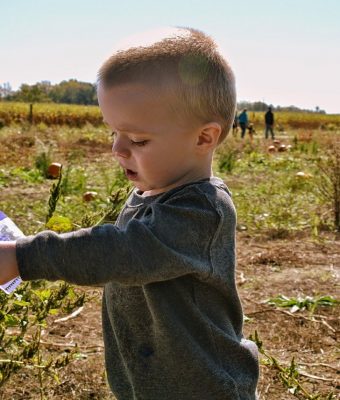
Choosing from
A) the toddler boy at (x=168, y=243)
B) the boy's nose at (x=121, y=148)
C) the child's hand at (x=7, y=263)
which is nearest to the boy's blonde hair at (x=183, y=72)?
the toddler boy at (x=168, y=243)

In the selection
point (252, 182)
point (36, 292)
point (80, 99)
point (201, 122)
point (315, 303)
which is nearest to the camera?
point (201, 122)

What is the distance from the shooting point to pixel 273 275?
4.32 meters

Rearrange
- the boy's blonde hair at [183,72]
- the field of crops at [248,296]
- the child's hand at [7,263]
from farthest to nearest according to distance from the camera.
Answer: the field of crops at [248,296] < the boy's blonde hair at [183,72] < the child's hand at [7,263]

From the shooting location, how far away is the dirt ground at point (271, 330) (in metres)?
2.54

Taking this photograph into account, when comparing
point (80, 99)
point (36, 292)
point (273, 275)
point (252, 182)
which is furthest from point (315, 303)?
point (80, 99)

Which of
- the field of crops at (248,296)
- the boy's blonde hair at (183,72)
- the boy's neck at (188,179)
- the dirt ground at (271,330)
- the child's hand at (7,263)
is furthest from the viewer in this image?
the dirt ground at (271,330)

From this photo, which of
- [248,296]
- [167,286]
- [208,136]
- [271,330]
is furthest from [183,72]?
[248,296]

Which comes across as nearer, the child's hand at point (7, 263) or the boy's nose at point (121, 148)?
the child's hand at point (7, 263)

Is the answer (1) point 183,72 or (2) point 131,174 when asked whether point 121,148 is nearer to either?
(2) point 131,174

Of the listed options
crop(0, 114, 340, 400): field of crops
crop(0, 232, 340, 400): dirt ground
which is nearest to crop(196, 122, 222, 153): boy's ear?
crop(0, 114, 340, 400): field of crops

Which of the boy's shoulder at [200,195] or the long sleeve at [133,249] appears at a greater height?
the boy's shoulder at [200,195]

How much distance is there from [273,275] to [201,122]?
3.16m

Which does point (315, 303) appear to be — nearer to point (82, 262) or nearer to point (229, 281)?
point (229, 281)

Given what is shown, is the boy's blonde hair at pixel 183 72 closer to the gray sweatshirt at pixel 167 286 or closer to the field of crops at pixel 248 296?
the gray sweatshirt at pixel 167 286
